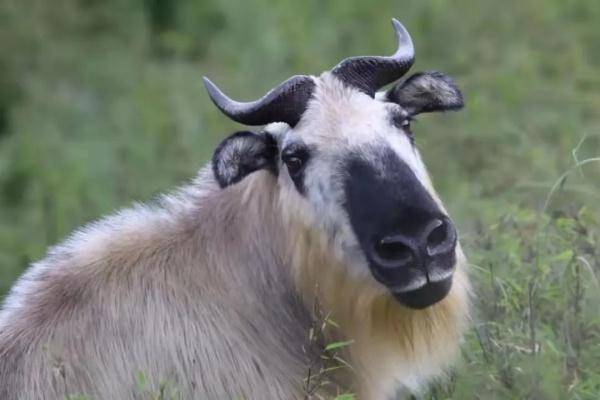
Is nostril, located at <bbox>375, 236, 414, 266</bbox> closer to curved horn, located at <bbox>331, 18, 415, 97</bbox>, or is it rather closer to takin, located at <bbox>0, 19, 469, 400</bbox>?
takin, located at <bbox>0, 19, 469, 400</bbox>

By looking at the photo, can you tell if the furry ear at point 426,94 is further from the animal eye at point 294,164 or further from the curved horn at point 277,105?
the animal eye at point 294,164

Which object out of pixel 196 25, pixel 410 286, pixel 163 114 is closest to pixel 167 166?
pixel 163 114

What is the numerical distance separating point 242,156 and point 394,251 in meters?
0.89

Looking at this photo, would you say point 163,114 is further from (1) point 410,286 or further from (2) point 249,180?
(1) point 410,286

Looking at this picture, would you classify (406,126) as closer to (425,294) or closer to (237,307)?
(425,294)

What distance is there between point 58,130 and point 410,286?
294 inches

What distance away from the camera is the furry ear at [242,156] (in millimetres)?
7672

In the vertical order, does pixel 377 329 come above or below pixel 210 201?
below

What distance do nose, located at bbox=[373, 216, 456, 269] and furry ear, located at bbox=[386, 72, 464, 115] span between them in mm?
894

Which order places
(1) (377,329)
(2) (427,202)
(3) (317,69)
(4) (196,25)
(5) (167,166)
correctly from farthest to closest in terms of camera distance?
1. (4) (196,25)
2. (3) (317,69)
3. (5) (167,166)
4. (1) (377,329)
5. (2) (427,202)

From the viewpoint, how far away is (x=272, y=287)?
785 cm

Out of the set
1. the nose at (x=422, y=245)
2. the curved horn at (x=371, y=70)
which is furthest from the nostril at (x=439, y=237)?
the curved horn at (x=371, y=70)

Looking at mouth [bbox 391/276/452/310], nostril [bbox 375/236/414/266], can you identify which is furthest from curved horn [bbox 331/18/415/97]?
mouth [bbox 391/276/452/310]

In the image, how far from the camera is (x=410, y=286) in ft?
23.8
